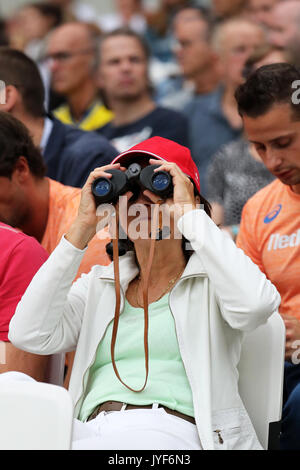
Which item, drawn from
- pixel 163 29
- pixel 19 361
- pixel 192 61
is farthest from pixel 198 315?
pixel 163 29

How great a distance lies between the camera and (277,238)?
2.80 metres

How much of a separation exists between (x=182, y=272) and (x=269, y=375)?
15.1 inches

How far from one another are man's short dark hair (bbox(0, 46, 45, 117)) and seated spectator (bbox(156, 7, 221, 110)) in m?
1.98

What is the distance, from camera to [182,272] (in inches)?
92.8

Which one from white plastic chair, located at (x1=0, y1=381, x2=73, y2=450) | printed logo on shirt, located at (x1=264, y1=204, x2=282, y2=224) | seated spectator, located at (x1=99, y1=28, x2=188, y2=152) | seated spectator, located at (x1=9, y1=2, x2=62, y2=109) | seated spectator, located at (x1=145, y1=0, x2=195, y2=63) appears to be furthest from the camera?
seated spectator, located at (x1=9, y1=2, x2=62, y2=109)

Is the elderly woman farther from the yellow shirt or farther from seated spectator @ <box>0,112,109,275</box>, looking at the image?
the yellow shirt

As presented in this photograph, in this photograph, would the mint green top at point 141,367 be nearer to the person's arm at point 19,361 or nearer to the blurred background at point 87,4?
the person's arm at point 19,361

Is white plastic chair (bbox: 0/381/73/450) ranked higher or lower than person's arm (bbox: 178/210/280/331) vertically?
lower

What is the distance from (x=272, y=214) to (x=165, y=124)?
198 cm

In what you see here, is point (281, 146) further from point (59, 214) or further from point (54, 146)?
point (54, 146)

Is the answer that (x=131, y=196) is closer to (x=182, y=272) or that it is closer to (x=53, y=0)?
(x=182, y=272)

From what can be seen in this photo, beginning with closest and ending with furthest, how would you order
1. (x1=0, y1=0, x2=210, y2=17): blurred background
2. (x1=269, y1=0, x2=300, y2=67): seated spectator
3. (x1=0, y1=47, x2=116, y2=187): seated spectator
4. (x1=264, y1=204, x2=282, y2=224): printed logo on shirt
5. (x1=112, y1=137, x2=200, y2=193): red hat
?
1. (x1=112, y1=137, x2=200, y2=193): red hat
2. (x1=264, y1=204, x2=282, y2=224): printed logo on shirt
3. (x1=0, y1=47, x2=116, y2=187): seated spectator
4. (x1=269, y1=0, x2=300, y2=67): seated spectator
5. (x1=0, y1=0, x2=210, y2=17): blurred background

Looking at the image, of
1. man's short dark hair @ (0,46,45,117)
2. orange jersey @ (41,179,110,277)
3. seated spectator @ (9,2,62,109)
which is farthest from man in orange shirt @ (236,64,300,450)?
seated spectator @ (9,2,62,109)

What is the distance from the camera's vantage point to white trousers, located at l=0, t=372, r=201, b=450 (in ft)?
6.60
